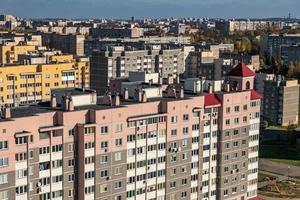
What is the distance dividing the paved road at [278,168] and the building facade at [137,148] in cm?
1664

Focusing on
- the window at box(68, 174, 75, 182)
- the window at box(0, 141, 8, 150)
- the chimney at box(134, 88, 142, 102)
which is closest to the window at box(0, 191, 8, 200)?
the window at box(0, 141, 8, 150)

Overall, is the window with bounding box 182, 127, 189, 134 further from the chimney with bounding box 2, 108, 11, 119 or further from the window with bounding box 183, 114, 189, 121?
the chimney with bounding box 2, 108, 11, 119

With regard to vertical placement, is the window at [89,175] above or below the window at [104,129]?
below

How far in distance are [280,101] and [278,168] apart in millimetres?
16682

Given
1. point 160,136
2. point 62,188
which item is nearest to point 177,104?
point 160,136

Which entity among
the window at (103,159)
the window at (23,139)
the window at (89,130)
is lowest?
the window at (103,159)

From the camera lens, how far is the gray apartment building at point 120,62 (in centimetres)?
6638

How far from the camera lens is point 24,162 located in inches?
891

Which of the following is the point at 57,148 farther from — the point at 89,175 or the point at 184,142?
the point at 184,142

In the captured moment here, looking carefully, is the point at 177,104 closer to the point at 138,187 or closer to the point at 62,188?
the point at 138,187

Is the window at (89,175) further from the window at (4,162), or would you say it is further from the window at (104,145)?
the window at (4,162)

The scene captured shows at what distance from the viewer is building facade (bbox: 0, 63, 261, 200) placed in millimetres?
22859

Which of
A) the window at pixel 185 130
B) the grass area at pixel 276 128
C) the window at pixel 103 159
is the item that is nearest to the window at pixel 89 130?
the window at pixel 103 159

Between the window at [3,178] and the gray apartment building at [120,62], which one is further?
the gray apartment building at [120,62]
